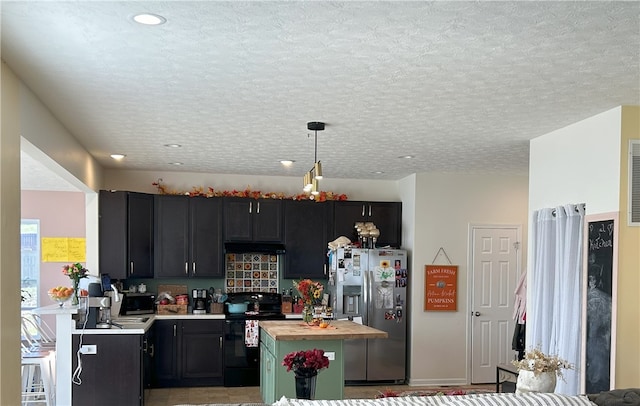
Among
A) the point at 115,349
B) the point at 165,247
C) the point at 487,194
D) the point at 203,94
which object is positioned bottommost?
the point at 115,349

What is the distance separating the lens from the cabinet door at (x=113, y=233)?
275 inches

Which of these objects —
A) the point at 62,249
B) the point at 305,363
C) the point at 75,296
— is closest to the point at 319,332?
the point at 305,363

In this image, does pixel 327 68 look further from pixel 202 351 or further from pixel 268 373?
pixel 202 351

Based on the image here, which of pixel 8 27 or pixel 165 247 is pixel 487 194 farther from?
pixel 8 27

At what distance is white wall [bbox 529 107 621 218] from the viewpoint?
4059 millimetres

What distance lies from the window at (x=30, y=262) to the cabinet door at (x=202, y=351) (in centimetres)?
340

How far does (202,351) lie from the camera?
7.30 metres

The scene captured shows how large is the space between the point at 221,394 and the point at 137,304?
1522 mm

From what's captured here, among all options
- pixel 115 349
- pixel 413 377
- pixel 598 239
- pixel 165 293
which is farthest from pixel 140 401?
pixel 598 239

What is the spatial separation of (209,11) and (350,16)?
1.88ft

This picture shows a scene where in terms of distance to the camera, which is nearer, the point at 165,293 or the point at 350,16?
the point at 350,16

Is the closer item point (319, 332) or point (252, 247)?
point (319, 332)

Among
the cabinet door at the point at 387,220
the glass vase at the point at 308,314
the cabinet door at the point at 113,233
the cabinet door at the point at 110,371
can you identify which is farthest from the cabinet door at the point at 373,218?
the cabinet door at the point at 110,371

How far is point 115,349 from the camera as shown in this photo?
230 inches
